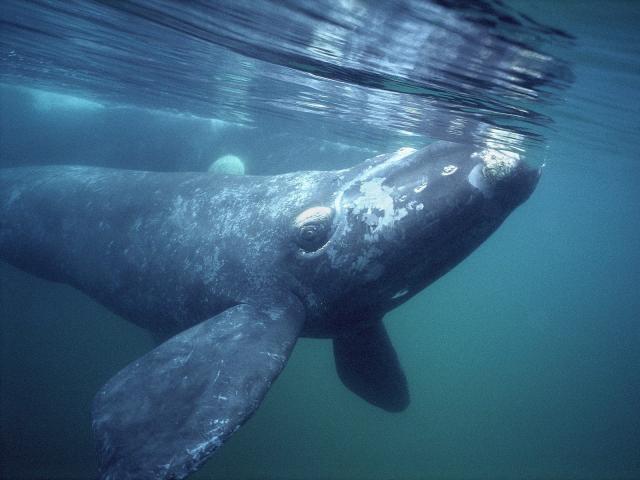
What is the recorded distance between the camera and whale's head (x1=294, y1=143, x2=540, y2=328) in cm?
571

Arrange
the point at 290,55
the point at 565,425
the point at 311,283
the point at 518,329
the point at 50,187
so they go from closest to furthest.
Result: 1. the point at 311,283
2. the point at 290,55
3. the point at 50,187
4. the point at 565,425
5. the point at 518,329

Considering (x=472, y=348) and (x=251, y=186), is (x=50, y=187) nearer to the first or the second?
(x=251, y=186)

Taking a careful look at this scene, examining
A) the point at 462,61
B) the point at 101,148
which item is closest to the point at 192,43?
the point at 462,61

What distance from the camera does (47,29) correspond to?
1063cm

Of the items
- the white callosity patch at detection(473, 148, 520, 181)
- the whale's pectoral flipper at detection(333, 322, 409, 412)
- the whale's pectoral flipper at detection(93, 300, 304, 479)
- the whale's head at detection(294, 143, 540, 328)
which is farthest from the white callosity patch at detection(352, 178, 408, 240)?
the whale's pectoral flipper at detection(333, 322, 409, 412)

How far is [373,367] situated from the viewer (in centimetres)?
820

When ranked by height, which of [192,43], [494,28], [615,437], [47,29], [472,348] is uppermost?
[494,28]

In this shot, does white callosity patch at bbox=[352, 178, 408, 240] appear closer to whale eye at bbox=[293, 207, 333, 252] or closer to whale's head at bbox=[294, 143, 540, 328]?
whale's head at bbox=[294, 143, 540, 328]

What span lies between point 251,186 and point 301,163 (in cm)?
960

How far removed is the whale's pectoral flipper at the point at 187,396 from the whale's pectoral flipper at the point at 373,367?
229 centimetres

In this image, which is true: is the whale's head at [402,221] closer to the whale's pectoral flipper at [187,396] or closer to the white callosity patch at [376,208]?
the white callosity patch at [376,208]

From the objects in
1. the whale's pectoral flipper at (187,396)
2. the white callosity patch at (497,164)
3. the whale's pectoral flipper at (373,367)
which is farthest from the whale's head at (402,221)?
the whale's pectoral flipper at (373,367)

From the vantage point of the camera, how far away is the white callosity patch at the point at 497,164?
221 inches

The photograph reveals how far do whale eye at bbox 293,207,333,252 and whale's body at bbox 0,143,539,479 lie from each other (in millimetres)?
21
